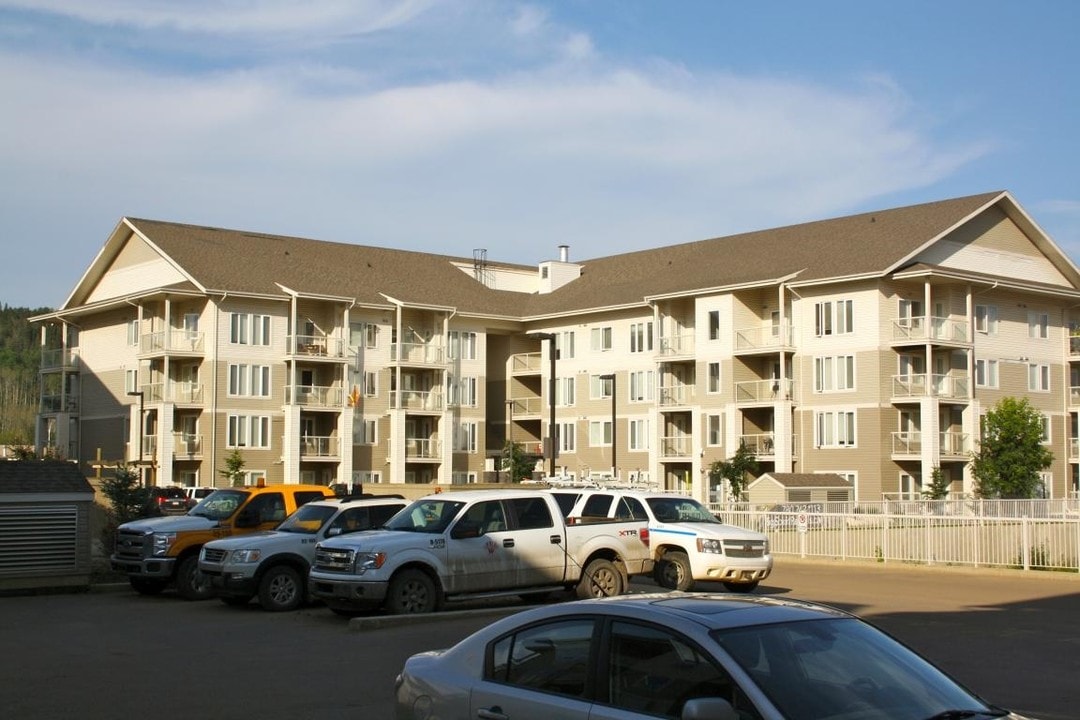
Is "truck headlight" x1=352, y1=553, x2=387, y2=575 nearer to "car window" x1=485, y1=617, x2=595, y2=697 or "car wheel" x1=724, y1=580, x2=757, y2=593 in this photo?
"car wheel" x1=724, y1=580, x2=757, y2=593

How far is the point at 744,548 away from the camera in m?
22.4

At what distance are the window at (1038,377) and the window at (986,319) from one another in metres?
3.09

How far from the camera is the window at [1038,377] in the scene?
6000 centimetres

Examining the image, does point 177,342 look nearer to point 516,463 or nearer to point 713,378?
Result: point 516,463

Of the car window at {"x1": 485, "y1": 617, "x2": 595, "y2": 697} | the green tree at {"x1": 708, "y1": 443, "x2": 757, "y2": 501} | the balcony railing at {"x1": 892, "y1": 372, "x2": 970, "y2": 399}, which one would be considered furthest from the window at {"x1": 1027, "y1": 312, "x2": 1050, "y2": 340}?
the car window at {"x1": 485, "y1": 617, "x2": 595, "y2": 697}

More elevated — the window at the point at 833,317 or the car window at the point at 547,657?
the window at the point at 833,317

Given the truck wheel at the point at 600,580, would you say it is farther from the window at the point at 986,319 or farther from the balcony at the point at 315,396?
the balcony at the point at 315,396

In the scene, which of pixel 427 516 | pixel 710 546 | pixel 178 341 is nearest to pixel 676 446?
pixel 178 341

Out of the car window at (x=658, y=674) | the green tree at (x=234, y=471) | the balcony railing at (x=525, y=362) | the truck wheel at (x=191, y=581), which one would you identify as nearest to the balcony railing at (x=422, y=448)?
the balcony railing at (x=525, y=362)

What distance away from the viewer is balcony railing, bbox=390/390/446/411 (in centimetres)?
6638

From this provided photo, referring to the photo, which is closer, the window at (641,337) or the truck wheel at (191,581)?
the truck wheel at (191,581)

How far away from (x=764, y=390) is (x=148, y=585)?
1550 inches

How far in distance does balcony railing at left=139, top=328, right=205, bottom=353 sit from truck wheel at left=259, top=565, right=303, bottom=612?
42.1 m

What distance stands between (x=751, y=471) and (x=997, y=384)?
12036mm
